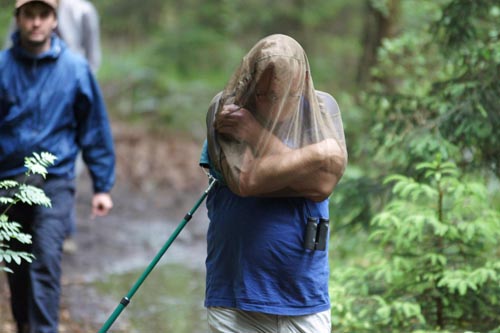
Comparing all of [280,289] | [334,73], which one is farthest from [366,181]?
[334,73]

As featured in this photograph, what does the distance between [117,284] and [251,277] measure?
451cm

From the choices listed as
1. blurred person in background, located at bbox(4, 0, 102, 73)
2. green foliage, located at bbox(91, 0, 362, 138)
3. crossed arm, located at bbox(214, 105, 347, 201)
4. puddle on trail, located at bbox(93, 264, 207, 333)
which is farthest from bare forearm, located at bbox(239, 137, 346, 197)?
green foliage, located at bbox(91, 0, 362, 138)

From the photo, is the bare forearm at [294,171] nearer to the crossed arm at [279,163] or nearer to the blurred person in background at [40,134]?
the crossed arm at [279,163]

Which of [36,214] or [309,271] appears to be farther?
[36,214]

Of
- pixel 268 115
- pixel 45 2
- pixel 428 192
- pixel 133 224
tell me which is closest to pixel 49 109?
pixel 45 2

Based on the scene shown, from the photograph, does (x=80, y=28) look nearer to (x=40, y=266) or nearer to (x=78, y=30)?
(x=78, y=30)

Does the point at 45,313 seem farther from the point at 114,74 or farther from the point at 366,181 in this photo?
the point at 114,74

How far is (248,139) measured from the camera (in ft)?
11.1

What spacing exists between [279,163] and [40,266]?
2359 millimetres

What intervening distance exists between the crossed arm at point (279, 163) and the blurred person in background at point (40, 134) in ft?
6.89

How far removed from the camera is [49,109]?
518 centimetres

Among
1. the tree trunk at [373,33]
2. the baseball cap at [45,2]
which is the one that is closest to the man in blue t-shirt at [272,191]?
the baseball cap at [45,2]

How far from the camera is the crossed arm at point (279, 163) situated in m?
3.32

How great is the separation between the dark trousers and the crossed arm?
6.90ft
